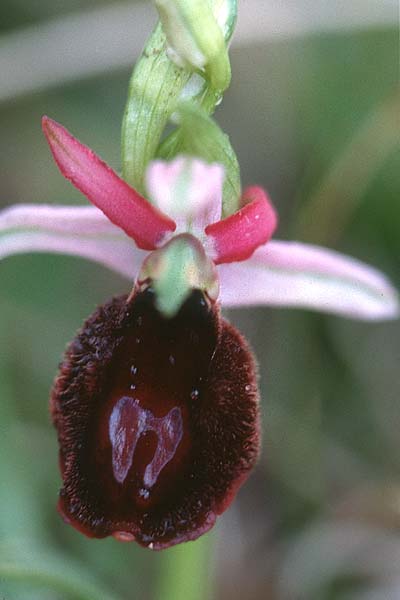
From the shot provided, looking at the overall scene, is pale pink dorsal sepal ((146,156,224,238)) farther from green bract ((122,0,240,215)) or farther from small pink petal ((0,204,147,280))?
small pink petal ((0,204,147,280))

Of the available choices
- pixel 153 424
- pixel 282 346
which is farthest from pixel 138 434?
pixel 282 346

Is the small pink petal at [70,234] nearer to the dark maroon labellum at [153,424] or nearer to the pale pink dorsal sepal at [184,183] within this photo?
the dark maroon labellum at [153,424]

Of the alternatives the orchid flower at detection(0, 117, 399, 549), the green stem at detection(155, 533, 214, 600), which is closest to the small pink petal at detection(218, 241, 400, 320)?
the orchid flower at detection(0, 117, 399, 549)

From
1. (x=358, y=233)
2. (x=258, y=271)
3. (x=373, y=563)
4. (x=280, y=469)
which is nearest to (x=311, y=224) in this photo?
(x=358, y=233)

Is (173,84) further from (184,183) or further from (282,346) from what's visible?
(282,346)

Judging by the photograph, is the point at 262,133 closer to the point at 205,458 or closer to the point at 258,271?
the point at 258,271
